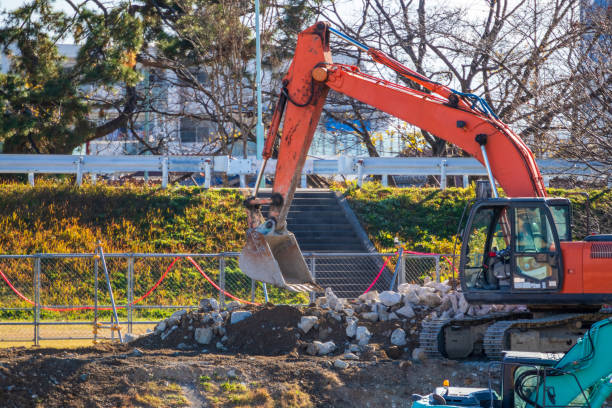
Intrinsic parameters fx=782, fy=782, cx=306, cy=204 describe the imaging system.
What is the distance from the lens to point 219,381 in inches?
390

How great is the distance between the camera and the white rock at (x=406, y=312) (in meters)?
12.5

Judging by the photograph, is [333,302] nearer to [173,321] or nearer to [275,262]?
[275,262]

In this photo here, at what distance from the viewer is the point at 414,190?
2209 cm

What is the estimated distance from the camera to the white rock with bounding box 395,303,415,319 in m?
12.5

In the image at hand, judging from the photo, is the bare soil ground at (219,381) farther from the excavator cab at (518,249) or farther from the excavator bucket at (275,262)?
the excavator bucket at (275,262)

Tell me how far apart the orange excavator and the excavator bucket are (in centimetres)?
2

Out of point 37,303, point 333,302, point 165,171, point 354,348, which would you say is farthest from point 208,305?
point 165,171

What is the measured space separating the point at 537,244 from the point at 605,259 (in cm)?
86

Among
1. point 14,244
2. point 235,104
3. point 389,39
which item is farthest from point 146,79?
point 14,244

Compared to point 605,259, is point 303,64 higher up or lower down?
higher up

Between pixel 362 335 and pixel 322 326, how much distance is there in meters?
0.71

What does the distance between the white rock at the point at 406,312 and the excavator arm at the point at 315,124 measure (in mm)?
1677

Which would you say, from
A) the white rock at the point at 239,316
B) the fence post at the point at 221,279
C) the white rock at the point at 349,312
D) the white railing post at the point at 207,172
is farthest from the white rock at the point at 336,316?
the white railing post at the point at 207,172

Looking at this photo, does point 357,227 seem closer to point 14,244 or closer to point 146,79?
point 14,244
